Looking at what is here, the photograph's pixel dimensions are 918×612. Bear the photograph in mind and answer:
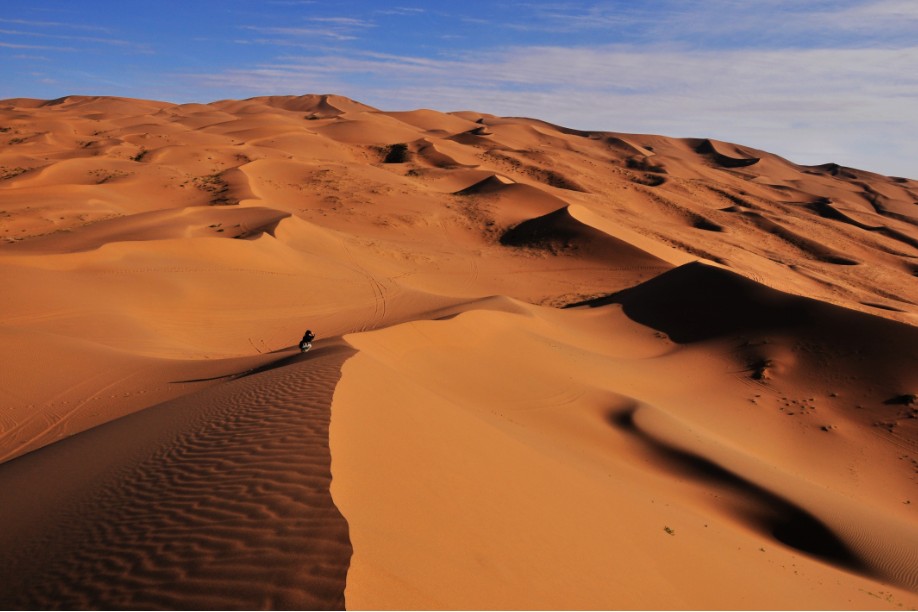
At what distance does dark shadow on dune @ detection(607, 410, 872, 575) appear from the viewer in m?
9.11

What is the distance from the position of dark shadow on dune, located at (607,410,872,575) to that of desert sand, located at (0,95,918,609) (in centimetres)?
4

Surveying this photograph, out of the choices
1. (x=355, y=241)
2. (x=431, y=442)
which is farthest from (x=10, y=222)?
(x=431, y=442)

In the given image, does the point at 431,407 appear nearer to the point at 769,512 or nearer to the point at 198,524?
the point at 198,524

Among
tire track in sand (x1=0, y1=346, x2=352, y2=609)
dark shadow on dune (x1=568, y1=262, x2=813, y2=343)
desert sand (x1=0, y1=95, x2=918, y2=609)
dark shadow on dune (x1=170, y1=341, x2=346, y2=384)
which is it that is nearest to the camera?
tire track in sand (x1=0, y1=346, x2=352, y2=609)

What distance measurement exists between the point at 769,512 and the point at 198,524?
8517 mm

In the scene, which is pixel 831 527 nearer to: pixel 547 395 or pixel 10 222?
pixel 547 395

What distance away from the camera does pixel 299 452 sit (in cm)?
590

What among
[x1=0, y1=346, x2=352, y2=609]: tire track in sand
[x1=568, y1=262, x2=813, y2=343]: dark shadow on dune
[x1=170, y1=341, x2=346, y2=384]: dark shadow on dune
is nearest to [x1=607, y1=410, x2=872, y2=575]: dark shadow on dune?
[x1=170, y1=341, x2=346, y2=384]: dark shadow on dune

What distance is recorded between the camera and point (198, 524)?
484cm

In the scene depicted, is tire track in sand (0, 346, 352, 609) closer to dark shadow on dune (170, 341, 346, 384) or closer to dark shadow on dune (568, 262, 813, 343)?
dark shadow on dune (170, 341, 346, 384)

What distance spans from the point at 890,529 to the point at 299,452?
9.00 metres

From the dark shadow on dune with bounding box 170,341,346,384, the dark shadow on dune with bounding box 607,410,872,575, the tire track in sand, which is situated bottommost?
the dark shadow on dune with bounding box 607,410,872,575

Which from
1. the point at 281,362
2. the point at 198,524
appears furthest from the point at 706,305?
the point at 198,524

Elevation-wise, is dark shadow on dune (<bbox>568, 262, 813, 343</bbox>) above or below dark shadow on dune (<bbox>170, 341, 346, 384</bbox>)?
below
